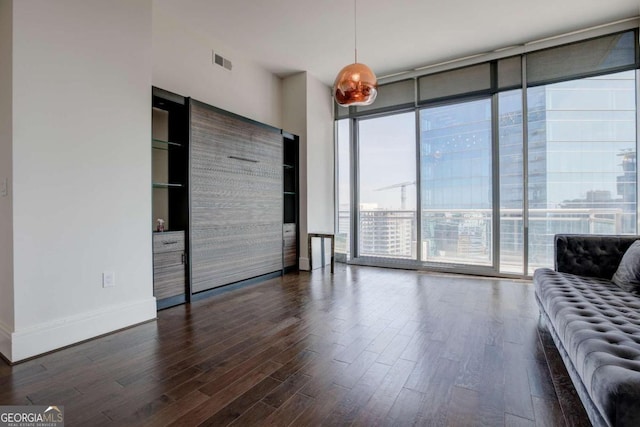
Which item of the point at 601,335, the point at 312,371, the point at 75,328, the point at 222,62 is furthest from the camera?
the point at 222,62

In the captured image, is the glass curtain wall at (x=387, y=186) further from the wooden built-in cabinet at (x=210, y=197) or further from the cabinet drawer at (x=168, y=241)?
the cabinet drawer at (x=168, y=241)

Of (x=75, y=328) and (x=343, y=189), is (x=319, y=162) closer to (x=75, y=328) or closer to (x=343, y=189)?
(x=343, y=189)

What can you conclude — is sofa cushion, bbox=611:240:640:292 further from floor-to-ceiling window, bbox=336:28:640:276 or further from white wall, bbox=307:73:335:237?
white wall, bbox=307:73:335:237

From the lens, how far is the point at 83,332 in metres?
2.36

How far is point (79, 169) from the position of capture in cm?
234

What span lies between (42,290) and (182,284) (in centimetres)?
122

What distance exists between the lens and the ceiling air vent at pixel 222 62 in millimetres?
4117

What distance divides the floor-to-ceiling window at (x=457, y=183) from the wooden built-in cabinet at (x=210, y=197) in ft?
7.92

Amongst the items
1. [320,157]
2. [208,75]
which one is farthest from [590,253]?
[208,75]

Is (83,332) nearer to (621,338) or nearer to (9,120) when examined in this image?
(9,120)

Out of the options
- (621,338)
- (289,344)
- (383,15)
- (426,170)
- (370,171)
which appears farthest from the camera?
(370,171)

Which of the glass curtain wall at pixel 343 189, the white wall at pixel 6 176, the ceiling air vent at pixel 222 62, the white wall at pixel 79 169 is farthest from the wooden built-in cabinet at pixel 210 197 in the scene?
the glass curtain wall at pixel 343 189

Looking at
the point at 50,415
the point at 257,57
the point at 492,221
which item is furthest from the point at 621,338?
the point at 257,57

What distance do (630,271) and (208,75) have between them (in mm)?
4703
